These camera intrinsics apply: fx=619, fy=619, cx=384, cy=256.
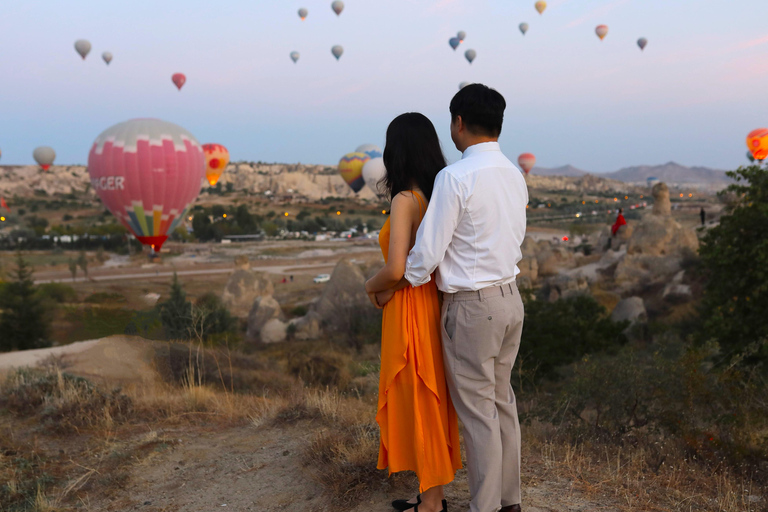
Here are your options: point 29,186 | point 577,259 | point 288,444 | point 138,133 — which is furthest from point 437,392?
point 29,186

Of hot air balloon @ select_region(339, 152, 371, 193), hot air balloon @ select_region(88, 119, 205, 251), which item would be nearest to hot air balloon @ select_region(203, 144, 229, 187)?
hot air balloon @ select_region(339, 152, 371, 193)

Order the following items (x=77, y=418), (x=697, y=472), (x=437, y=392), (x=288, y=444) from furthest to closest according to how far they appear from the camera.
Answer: (x=77, y=418)
(x=288, y=444)
(x=697, y=472)
(x=437, y=392)

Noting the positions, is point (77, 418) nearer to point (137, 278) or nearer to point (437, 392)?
point (437, 392)

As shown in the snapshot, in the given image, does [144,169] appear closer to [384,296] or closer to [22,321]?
[22,321]

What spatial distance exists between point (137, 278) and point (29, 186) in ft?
248

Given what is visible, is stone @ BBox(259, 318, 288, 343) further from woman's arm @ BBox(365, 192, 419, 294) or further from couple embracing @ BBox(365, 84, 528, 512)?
woman's arm @ BBox(365, 192, 419, 294)

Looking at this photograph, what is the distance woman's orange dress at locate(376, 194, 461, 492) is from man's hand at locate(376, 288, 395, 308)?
20 millimetres

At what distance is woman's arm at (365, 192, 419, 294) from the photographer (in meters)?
2.29

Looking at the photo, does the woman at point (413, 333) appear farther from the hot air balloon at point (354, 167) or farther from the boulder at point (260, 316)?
the hot air balloon at point (354, 167)

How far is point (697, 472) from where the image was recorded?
349 cm

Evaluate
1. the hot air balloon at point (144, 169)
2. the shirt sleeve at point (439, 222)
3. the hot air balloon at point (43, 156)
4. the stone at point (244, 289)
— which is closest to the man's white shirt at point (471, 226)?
the shirt sleeve at point (439, 222)

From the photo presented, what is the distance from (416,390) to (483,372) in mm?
278

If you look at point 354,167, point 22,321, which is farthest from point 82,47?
point 22,321

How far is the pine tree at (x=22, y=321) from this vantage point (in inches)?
733
